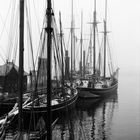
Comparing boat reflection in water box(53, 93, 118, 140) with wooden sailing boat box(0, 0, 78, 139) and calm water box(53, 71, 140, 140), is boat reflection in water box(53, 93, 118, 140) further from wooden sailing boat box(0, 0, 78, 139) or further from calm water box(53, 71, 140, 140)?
wooden sailing boat box(0, 0, 78, 139)

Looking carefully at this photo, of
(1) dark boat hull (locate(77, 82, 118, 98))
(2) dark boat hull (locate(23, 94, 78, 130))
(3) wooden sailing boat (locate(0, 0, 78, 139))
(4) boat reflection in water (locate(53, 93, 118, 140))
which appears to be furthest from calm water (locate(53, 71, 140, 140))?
(1) dark boat hull (locate(77, 82, 118, 98))

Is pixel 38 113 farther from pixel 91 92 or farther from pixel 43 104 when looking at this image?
pixel 91 92

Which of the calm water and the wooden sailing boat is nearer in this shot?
the wooden sailing boat

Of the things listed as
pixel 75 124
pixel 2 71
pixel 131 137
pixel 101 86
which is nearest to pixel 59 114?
pixel 75 124

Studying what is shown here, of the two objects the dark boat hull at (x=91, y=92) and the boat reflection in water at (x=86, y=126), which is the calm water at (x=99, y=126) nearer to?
the boat reflection in water at (x=86, y=126)

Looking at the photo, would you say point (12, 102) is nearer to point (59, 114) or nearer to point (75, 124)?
point (59, 114)

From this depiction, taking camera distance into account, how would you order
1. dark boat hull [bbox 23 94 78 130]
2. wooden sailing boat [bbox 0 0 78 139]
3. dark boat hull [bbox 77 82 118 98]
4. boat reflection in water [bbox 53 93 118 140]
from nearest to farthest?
wooden sailing boat [bbox 0 0 78 139] → boat reflection in water [bbox 53 93 118 140] → dark boat hull [bbox 23 94 78 130] → dark boat hull [bbox 77 82 118 98]

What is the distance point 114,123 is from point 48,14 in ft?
83.8

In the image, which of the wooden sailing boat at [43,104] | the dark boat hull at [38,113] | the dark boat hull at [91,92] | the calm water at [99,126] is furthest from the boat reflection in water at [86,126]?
the dark boat hull at [91,92]

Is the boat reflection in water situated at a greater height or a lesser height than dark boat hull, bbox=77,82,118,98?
lesser

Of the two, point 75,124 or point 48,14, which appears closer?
point 48,14

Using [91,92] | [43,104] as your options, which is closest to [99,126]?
[43,104]

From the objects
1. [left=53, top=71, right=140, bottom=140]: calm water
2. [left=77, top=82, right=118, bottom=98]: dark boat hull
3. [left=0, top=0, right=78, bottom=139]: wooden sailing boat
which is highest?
[left=0, top=0, right=78, bottom=139]: wooden sailing boat

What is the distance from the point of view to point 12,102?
124ft
